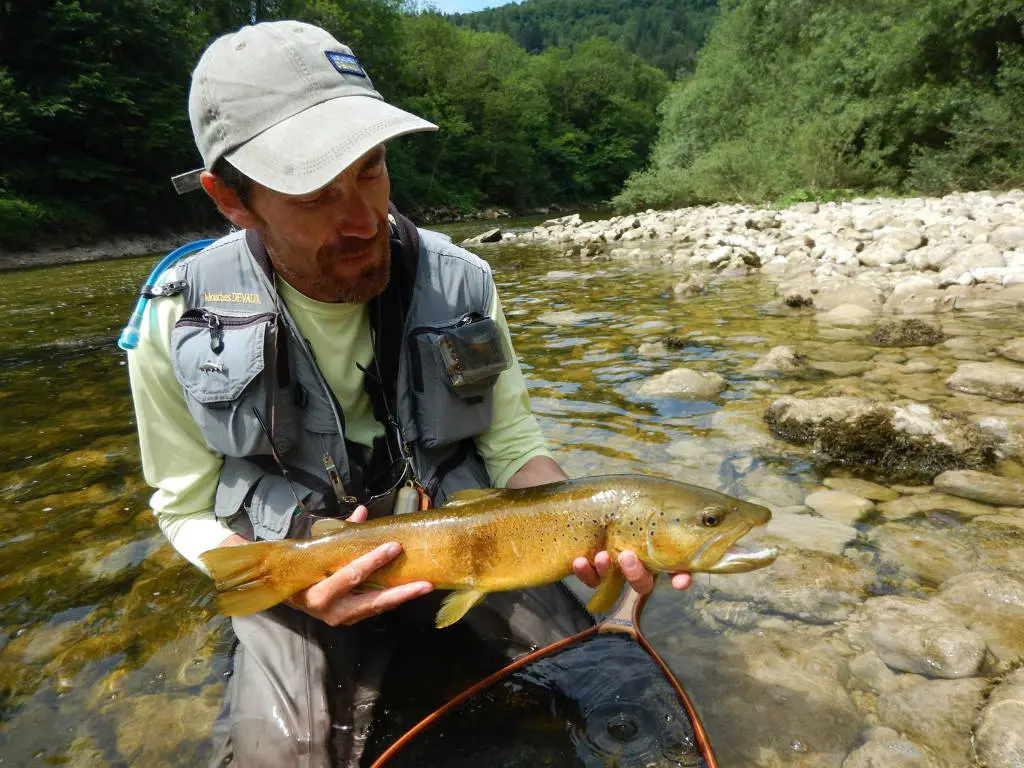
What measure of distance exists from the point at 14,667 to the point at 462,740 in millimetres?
2279

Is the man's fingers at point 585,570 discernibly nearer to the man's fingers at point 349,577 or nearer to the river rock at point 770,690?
the man's fingers at point 349,577

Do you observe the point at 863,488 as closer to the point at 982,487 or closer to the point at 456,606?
the point at 982,487

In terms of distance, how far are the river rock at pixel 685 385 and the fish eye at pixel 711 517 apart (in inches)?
157

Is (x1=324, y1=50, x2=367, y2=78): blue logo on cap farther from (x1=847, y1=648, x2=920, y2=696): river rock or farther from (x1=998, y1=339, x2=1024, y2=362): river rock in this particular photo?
(x1=998, y1=339, x2=1024, y2=362): river rock

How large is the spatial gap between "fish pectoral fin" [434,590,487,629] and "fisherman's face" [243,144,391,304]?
46.6 inches

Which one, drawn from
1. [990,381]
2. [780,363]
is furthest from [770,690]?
[780,363]

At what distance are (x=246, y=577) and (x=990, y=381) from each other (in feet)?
18.1

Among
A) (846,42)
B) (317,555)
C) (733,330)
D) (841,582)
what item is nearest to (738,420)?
(841,582)

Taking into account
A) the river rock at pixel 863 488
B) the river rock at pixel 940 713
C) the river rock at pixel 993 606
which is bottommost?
the river rock at pixel 863 488

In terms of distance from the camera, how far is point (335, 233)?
7.88 feet

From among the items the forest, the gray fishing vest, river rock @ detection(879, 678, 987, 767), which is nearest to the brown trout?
the gray fishing vest

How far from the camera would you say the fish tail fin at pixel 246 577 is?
2.15 m

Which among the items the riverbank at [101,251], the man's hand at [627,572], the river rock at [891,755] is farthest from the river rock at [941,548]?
the riverbank at [101,251]

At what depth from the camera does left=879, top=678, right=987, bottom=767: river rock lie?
7.39 feet
